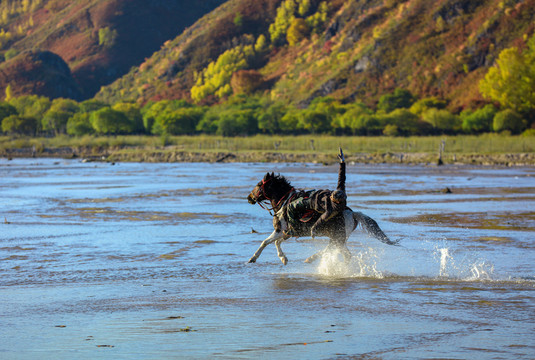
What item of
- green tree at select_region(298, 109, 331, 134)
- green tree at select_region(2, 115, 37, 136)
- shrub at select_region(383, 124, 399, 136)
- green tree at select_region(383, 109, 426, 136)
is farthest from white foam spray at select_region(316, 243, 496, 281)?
green tree at select_region(2, 115, 37, 136)

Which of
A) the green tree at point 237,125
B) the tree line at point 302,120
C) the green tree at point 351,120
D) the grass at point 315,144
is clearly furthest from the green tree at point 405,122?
the green tree at point 237,125

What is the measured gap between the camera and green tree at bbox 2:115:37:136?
126000mm

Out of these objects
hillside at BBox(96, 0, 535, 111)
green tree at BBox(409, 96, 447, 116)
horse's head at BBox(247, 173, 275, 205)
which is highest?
hillside at BBox(96, 0, 535, 111)

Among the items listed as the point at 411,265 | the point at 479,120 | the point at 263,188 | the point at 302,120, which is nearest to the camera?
the point at 263,188

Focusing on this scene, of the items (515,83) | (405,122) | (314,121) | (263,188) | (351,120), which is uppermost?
(515,83)

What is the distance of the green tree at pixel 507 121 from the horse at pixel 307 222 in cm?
8182

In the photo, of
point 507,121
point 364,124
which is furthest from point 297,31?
point 507,121

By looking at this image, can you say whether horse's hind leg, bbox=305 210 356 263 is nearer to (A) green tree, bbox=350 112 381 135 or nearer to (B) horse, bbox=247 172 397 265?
(B) horse, bbox=247 172 397 265

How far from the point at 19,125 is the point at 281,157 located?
66.2 meters

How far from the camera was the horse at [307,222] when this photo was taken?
1203 centimetres

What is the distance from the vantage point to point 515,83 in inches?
3888

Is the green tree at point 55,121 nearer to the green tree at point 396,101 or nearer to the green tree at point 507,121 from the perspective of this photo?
the green tree at point 396,101

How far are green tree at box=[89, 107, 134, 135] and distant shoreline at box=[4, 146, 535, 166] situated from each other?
17.5 m

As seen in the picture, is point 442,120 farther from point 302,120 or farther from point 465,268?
point 465,268
